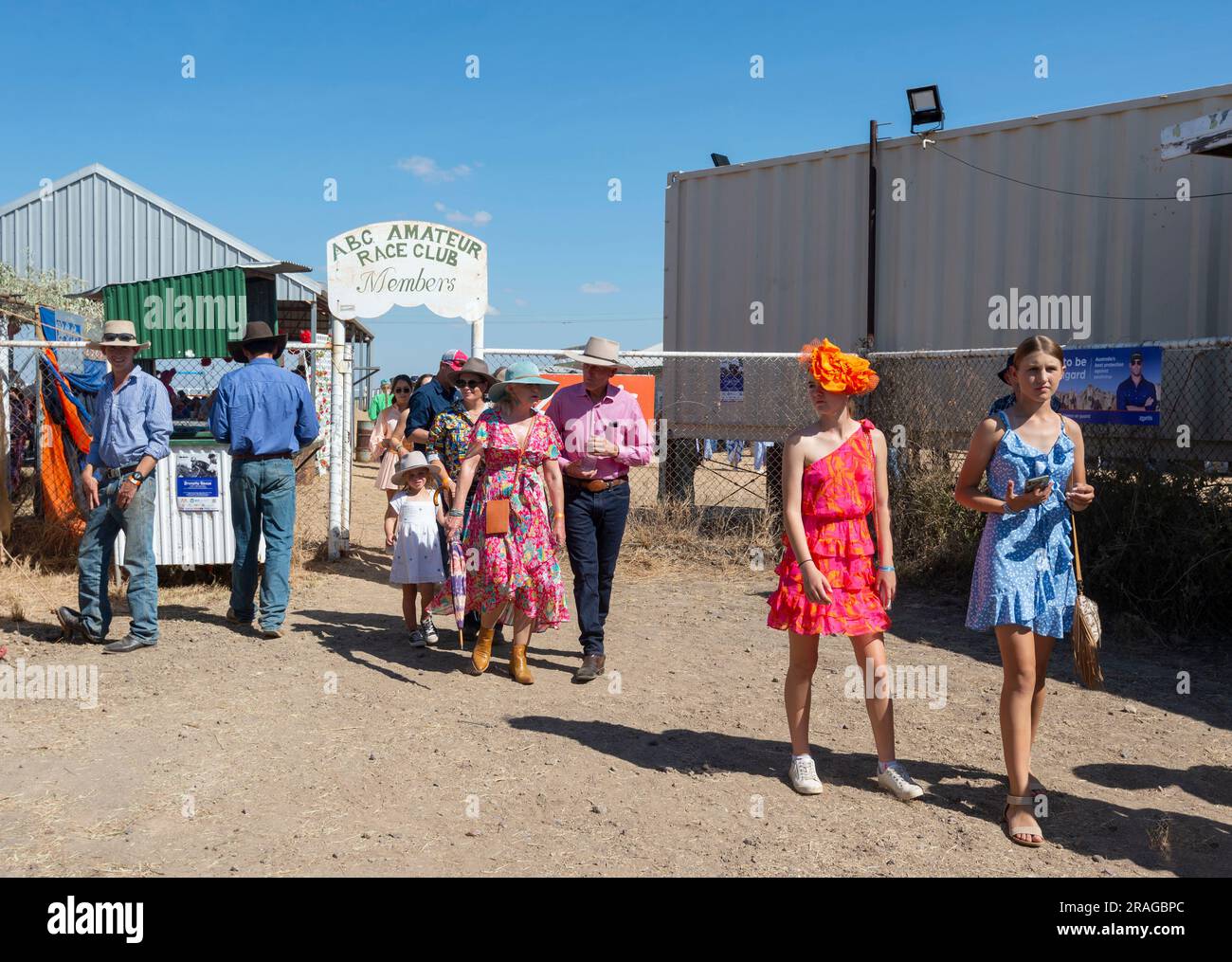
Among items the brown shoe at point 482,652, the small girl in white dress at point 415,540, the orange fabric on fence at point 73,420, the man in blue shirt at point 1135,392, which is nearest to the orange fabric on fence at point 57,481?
the orange fabric on fence at point 73,420

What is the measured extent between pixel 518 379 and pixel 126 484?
257 centimetres

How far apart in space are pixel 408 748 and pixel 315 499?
9.36 meters

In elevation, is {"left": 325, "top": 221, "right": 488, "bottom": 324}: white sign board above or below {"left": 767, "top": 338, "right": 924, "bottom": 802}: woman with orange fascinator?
above

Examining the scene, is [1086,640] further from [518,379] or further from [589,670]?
[518,379]

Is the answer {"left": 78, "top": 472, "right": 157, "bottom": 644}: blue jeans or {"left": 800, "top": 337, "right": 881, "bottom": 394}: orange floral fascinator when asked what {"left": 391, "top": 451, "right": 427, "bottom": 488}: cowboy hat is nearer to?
{"left": 78, "top": 472, "right": 157, "bottom": 644}: blue jeans

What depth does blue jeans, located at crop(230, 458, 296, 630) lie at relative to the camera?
23.0 ft

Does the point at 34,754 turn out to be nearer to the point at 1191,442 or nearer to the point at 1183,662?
the point at 1183,662

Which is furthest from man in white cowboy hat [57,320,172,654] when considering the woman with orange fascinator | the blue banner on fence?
the blue banner on fence

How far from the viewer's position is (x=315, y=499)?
1368 centimetres

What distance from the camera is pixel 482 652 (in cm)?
623

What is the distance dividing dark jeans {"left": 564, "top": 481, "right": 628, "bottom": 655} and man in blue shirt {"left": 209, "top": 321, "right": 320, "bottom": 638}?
2.09 m

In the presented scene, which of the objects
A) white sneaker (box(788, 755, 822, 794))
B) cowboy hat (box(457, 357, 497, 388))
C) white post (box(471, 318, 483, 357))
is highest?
white post (box(471, 318, 483, 357))

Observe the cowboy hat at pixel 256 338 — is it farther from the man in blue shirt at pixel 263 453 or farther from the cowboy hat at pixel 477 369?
the cowboy hat at pixel 477 369

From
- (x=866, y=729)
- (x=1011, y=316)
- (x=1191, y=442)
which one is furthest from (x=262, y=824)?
(x=1011, y=316)
